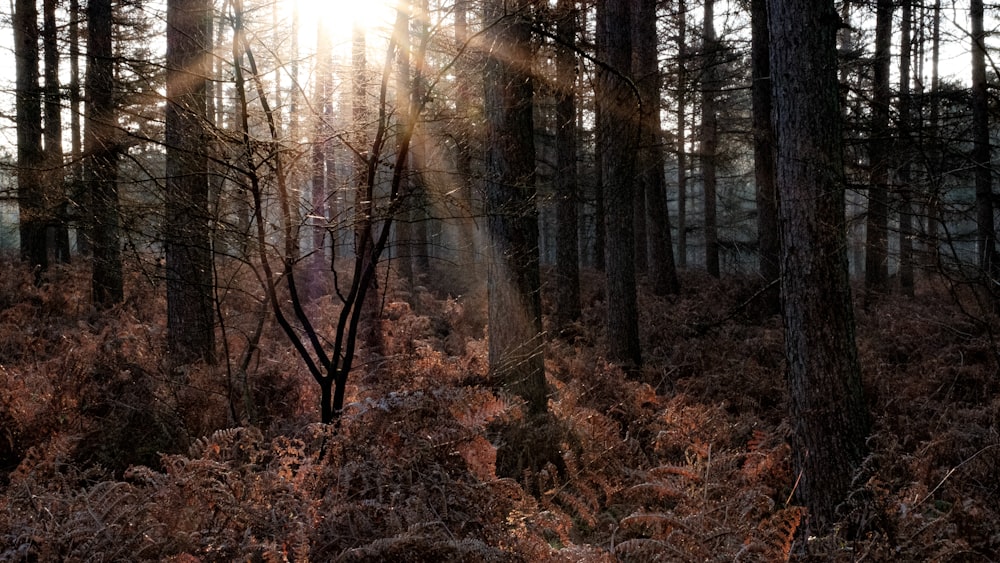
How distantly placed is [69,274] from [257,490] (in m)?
12.4

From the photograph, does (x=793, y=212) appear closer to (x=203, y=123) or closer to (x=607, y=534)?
(x=607, y=534)

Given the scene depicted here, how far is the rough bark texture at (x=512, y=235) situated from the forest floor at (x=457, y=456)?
0.49m

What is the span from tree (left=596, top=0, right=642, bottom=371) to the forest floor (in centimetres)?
61

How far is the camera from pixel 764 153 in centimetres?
1291

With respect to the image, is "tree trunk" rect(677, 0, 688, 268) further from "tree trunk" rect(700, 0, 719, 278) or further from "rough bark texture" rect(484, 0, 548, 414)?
"rough bark texture" rect(484, 0, 548, 414)

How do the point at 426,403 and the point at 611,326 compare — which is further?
the point at 611,326

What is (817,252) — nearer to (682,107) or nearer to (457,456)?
(457,456)

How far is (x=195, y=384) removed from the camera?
242 inches

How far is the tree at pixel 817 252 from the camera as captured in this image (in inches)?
175

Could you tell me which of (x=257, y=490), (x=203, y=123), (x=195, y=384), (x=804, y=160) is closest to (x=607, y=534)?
(x=257, y=490)

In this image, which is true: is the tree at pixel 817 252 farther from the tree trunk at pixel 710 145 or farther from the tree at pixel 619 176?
the tree trunk at pixel 710 145

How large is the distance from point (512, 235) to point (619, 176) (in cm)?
343

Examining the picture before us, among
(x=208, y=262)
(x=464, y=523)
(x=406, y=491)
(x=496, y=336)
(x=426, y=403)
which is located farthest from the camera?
(x=496, y=336)

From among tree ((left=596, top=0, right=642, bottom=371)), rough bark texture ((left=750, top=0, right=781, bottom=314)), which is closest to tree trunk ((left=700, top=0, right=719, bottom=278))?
rough bark texture ((left=750, top=0, right=781, bottom=314))
